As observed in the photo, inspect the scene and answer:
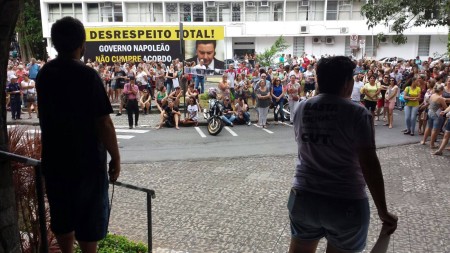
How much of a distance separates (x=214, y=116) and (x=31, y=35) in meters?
36.3

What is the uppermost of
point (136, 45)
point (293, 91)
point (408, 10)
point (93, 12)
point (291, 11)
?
point (93, 12)

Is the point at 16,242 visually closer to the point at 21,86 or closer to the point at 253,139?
the point at 253,139

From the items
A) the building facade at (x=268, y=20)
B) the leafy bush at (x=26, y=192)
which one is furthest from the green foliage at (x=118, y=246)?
the building facade at (x=268, y=20)

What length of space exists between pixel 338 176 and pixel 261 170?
21.4 ft

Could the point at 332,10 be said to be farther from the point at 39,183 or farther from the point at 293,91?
the point at 39,183

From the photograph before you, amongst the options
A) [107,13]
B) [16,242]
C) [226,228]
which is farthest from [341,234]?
[107,13]

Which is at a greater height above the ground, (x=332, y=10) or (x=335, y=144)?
(x=332, y=10)

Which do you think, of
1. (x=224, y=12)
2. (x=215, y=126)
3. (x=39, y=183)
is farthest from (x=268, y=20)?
(x=39, y=183)

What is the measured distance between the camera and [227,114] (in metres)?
15.1

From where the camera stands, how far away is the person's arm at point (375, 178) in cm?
259

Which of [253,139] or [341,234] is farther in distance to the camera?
[253,139]

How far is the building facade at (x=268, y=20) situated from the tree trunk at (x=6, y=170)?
130ft

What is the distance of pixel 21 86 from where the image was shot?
16.1m

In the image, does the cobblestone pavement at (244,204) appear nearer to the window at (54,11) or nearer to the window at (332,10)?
the window at (332,10)
